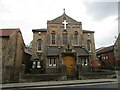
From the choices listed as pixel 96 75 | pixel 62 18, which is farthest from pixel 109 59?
pixel 96 75

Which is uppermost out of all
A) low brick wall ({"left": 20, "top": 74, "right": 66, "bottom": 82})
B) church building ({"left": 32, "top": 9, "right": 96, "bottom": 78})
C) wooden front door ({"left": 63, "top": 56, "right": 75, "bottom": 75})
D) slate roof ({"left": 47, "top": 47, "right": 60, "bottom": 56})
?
church building ({"left": 32, "top": 9, "right": 96, "bottom": 78})

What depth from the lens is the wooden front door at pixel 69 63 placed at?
17688 mm

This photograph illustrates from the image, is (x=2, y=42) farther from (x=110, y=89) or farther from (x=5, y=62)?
(x=110, y=89)

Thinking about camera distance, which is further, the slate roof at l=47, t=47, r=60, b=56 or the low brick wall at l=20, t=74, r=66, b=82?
the slate roof at l=47, t=47, r=60, b=56

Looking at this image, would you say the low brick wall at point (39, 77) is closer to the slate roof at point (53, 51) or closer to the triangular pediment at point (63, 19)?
the slate roof at point (53, 51)

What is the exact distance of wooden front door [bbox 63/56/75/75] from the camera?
1769 cm

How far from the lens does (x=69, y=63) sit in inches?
717

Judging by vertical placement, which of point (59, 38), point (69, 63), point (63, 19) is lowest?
point (69, 63)

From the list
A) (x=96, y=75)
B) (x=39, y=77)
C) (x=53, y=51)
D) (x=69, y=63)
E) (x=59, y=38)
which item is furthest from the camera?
(x=59, y=38)

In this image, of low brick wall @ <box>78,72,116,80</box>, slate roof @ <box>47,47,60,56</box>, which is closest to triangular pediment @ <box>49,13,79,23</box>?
slate roof @ <box>47,47,60,56</box>

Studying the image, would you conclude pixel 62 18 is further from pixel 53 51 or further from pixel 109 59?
pixel 109 59

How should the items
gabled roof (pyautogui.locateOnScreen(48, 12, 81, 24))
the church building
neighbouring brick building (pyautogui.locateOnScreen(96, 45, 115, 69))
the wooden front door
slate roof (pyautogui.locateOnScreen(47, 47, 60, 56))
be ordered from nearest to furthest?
the wooden front door → slate roof (pyautogui.locateOnScreen(47, 47, 60, 56)) → the church building → gabled roof (pyautogui.locateOnScreen(48, 12, 81, 24)) → neighbouring brick building (pyautogui.locateOnScreen(96, 45, 115, 69))

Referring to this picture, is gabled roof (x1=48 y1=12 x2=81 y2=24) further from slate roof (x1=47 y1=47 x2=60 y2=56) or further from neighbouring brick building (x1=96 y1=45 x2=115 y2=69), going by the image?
neighbouring brick building (x1=96 y1=45 x2=115 y2=69)

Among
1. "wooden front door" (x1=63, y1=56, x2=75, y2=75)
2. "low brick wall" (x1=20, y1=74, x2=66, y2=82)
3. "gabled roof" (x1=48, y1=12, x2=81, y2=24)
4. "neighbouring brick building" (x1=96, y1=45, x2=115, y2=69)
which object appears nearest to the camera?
"low brick wall" (x1=20, y1=74, x2=66, y2=82)
